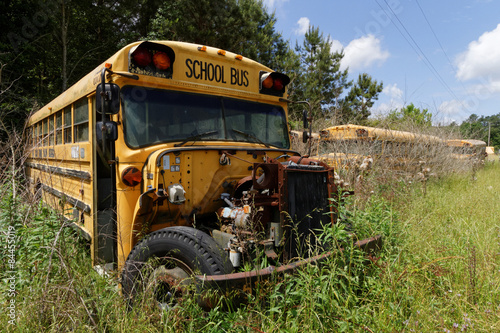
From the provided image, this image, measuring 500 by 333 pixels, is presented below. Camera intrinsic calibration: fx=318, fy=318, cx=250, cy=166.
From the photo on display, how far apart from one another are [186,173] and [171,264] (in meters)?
0.87

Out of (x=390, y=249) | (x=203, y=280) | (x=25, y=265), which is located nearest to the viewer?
(x=203, y=280)

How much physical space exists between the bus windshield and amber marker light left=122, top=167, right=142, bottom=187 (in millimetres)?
254

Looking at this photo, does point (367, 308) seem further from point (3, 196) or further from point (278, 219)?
point (3, 196)

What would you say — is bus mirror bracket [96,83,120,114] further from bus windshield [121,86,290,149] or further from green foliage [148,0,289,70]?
green foliage [148,0,289,70]

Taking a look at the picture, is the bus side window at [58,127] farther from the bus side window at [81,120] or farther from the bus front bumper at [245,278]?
the bus front bumper at [245,278]

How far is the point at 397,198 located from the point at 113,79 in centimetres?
560

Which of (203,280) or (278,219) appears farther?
(278,219)

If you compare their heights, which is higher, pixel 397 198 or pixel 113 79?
pixel 113 79

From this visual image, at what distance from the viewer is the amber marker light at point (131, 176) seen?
119 inches

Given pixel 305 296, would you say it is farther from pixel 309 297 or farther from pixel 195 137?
pixel 195 137

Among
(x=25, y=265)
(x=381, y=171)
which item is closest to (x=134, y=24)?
(x=381, y=171)

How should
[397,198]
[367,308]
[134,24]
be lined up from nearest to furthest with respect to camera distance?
[367,308], [397,198], [134,24]

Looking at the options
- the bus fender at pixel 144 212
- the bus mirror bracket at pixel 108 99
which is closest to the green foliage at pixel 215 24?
the bus mirror bracket at pixel 108 99

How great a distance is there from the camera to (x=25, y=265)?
2.99 m
